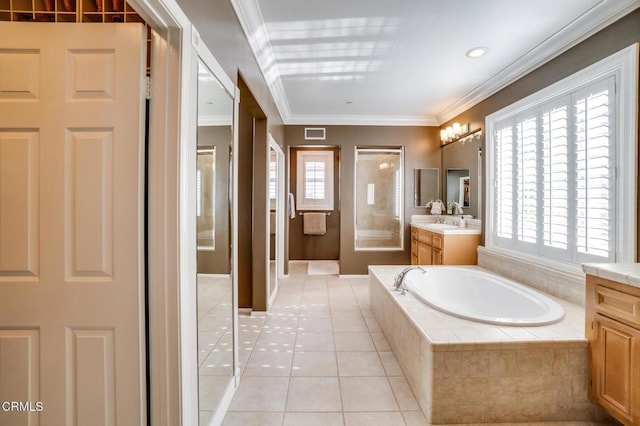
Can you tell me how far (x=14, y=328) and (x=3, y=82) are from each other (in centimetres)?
100

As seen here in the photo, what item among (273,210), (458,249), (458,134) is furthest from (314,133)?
(458,249)

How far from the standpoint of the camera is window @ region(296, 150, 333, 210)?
6.18 metres

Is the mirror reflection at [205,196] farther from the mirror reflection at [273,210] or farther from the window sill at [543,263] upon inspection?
the window sill at [543,263]

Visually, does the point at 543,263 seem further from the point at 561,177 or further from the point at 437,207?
the point at 437,207

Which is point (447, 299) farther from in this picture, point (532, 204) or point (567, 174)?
point (567, 174)

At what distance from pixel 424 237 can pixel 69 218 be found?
13.6ft

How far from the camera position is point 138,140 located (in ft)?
4.05

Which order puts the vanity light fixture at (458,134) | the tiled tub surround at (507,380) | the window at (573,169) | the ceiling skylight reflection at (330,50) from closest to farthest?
the tiled tub surround at (507,380)
the window at (573,169)
the ceiling skylight reflection at (330,50)
the vanity light fixture at (458,134)

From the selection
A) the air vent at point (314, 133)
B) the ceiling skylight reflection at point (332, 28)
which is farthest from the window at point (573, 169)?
the air vent at point (314, 133)

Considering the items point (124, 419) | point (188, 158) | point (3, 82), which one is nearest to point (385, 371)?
point (124, 419)

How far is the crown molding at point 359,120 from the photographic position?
16.0 feet

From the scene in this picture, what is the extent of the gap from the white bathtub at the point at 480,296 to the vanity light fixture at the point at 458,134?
1794 mm

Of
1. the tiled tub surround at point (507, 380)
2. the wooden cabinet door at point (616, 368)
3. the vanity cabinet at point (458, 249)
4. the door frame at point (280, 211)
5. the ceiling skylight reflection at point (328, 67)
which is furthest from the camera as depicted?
the door frame at point (280, 211)

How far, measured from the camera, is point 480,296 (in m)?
3.03
